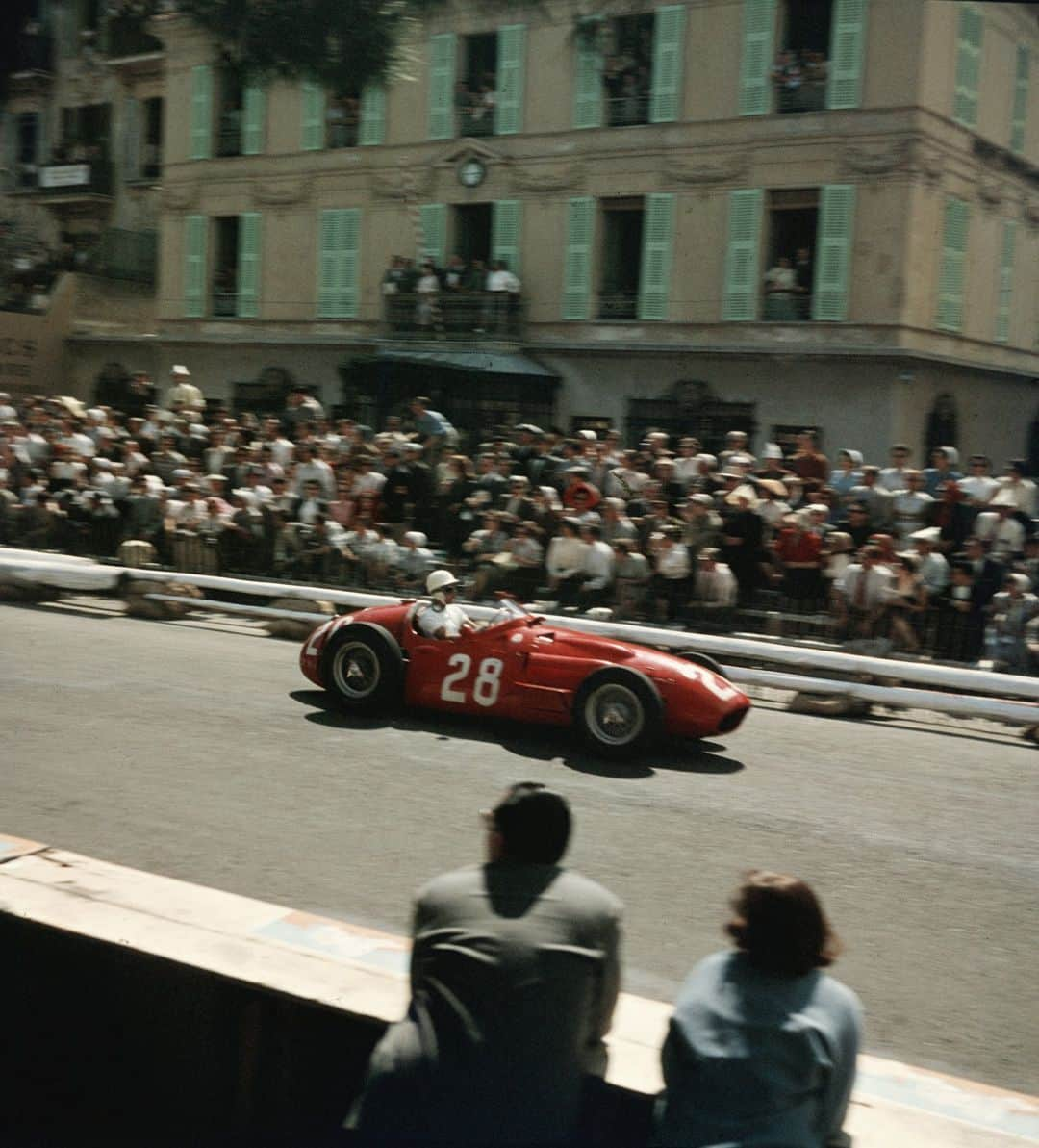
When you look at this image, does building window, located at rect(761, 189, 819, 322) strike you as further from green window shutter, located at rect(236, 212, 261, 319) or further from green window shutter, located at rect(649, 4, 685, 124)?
green window shutter, located at rect(236, 212, 261, 319)

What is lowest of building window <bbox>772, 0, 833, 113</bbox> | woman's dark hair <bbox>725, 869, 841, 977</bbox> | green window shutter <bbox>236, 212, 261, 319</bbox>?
woman's dark hair <bbox>725, 869, 841, 977</bbox>

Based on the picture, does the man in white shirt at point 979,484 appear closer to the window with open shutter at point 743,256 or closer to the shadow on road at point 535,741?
the shadow on road at point 535,741

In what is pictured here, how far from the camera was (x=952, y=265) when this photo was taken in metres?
22.3

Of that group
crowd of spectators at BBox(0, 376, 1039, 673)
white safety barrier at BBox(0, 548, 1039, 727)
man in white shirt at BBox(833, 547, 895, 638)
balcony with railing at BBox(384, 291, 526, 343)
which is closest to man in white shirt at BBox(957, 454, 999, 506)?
crowd of spectators at BBox(0, 376, 1039, 673)

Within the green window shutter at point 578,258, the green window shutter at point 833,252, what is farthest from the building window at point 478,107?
the green window shutter at point 833,252

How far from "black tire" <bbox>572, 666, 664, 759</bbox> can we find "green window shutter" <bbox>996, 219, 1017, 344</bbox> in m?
17.1

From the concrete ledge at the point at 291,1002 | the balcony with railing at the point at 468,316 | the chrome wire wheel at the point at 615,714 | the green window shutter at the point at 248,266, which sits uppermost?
the green window shutter at the point at 248,266

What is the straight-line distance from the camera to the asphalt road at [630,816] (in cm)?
605

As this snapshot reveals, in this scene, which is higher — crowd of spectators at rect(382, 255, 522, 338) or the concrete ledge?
crowd of spectators at rect(382, 255, 522, 338)

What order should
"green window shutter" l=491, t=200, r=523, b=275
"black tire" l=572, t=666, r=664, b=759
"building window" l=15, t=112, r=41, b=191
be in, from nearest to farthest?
1. "building window" l=15, t=112, r=41, b=191
2. "black tire" l=572, t=666, r=664, b=759
3. "green window shutter" l=491, t=200, r=523, b=275

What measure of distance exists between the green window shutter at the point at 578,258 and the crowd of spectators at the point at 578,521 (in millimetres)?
7391

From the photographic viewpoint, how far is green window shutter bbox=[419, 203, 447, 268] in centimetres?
2550

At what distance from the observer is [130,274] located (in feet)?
106

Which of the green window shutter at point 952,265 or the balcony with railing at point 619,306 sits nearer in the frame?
the green window shutter at point 952,265
